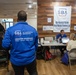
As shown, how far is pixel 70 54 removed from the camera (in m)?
4.25

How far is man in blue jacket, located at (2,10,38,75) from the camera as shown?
81.7 inches

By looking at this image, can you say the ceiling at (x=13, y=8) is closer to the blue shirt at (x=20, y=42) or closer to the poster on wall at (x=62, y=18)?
the poster on wall at (x=62, y=18)

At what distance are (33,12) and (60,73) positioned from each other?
549 centimetres

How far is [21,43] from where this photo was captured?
2082mm

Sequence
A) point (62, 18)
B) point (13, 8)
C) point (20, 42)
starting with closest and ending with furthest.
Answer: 1. point (20, 42)
2. point (62, 18)
3. point (13, 8)

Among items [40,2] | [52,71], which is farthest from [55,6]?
[52,71]

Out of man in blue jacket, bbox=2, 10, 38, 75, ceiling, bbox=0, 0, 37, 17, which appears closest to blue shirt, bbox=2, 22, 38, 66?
man in blue jacket, bbox=2, 10, 38, 75

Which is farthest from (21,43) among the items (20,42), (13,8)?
(13,8)

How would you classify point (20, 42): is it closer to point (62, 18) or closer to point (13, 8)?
point (62, 18)

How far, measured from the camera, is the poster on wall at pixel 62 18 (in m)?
6.66

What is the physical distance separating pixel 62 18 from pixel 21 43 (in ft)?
16.1

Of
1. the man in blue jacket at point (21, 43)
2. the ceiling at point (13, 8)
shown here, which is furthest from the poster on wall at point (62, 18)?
the man in blue jacket at point (21, 43)

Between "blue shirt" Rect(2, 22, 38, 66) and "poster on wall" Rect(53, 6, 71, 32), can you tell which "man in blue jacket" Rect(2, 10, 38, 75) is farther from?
"poster on wall" Rect(53, 6, 71, 32)

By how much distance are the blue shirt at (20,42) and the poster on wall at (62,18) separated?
15.4ft
